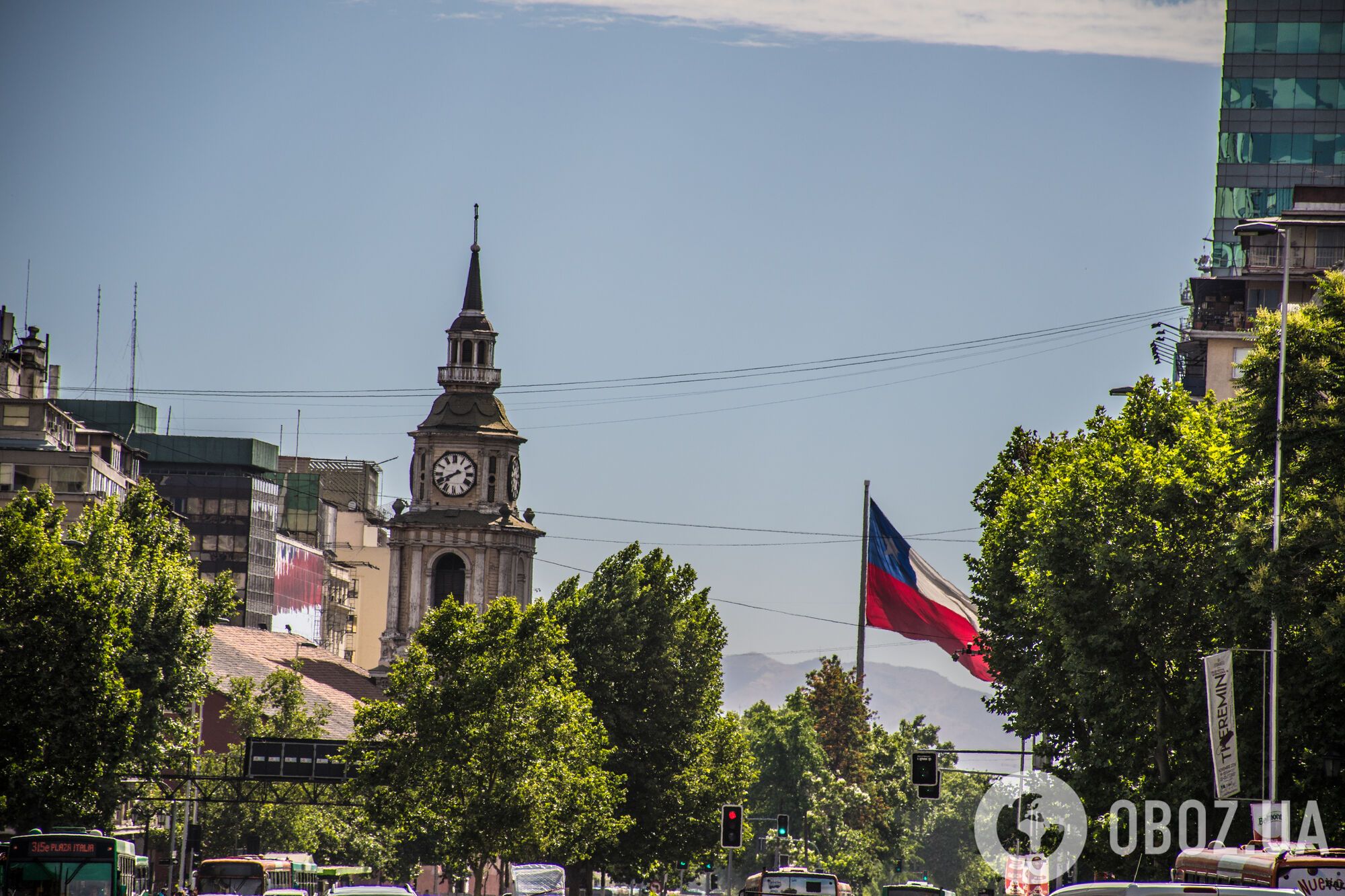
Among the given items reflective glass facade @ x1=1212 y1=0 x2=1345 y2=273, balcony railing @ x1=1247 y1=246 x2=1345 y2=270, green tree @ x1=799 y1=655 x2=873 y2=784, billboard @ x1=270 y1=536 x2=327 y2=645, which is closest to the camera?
balcony railing @ x1=1247 y1=246 x2=1345 y2=270

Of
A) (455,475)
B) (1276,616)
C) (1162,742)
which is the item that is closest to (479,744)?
(1162,742)

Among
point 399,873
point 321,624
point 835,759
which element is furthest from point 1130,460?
point 321,624

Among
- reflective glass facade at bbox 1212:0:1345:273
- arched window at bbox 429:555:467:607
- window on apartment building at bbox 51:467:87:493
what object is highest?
reflective glass facade at bbox 1212:0:1345:273

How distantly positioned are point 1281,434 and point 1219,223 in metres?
83.6

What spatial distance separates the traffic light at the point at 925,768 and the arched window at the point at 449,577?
214 feet

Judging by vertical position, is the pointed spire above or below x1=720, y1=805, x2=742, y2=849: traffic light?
above

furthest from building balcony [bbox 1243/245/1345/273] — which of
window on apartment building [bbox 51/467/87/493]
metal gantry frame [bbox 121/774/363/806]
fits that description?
window on apartment building [bbox 51/467/87/493]

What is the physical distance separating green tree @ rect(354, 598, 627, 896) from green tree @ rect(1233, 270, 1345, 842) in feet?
91.4

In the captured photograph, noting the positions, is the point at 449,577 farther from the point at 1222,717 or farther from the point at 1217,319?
the point at 1222,717

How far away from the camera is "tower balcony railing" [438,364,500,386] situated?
135m

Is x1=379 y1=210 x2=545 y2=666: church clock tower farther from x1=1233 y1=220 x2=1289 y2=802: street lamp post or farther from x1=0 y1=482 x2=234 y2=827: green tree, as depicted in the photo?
x1=1233 y1=220 x2=1289 y2=802: street lamp post

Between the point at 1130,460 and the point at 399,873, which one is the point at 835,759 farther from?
the point at 1130,460

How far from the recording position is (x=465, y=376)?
135 meters

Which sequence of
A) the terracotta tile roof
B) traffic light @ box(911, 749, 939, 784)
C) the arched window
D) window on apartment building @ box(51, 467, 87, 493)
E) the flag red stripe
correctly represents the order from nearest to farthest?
traffic light @ box(911, 749, 939, 784) → the flag red stripe → window on apartment building @ box(51, 467, 87, 493) → the terracotta tile roof → the arched window
